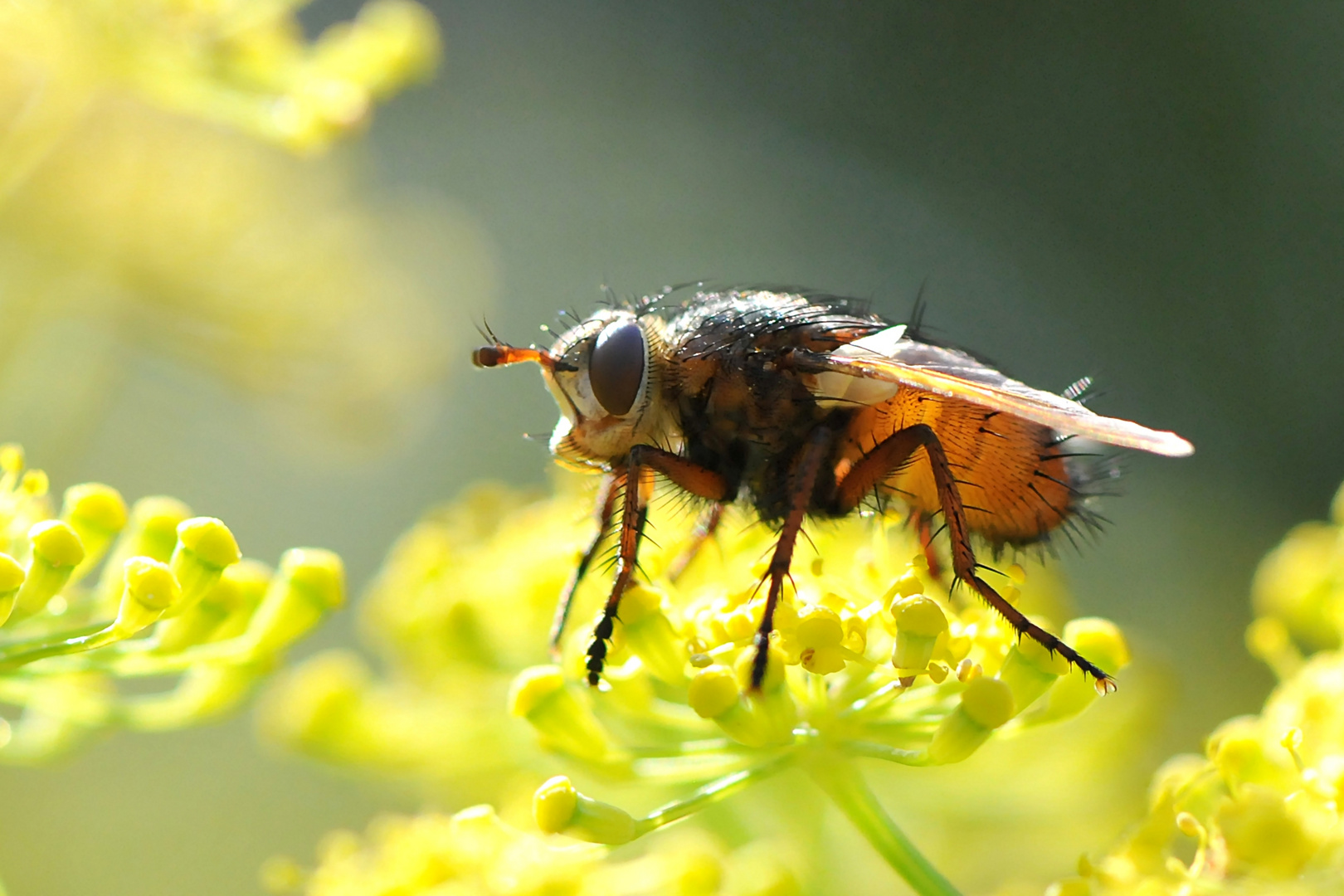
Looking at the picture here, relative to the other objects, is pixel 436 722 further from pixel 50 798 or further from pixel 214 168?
pixel 50 798

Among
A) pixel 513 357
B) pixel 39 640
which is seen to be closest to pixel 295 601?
pixel 39 640

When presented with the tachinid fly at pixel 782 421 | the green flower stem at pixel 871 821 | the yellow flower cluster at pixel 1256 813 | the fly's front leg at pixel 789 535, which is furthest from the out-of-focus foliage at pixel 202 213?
the yellow flower cluster at pixel 1256 813

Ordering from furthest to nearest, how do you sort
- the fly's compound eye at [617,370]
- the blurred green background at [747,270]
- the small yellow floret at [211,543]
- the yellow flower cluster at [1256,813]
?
the blurred green background at [747,270], the fly's compound eye at [617,370], the small yellow floret at [211,543], the yellow flower cluster at [1256,813]

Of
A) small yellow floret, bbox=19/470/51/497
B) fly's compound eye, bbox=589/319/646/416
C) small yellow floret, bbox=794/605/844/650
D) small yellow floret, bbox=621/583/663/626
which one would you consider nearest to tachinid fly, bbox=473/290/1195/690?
fly's compound eye, bbox=589/319/646/416

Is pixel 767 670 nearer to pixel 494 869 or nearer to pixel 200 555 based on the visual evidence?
pixel 494 869

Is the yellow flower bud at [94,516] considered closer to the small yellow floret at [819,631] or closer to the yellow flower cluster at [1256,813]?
the small yellow floret at [819,631]
